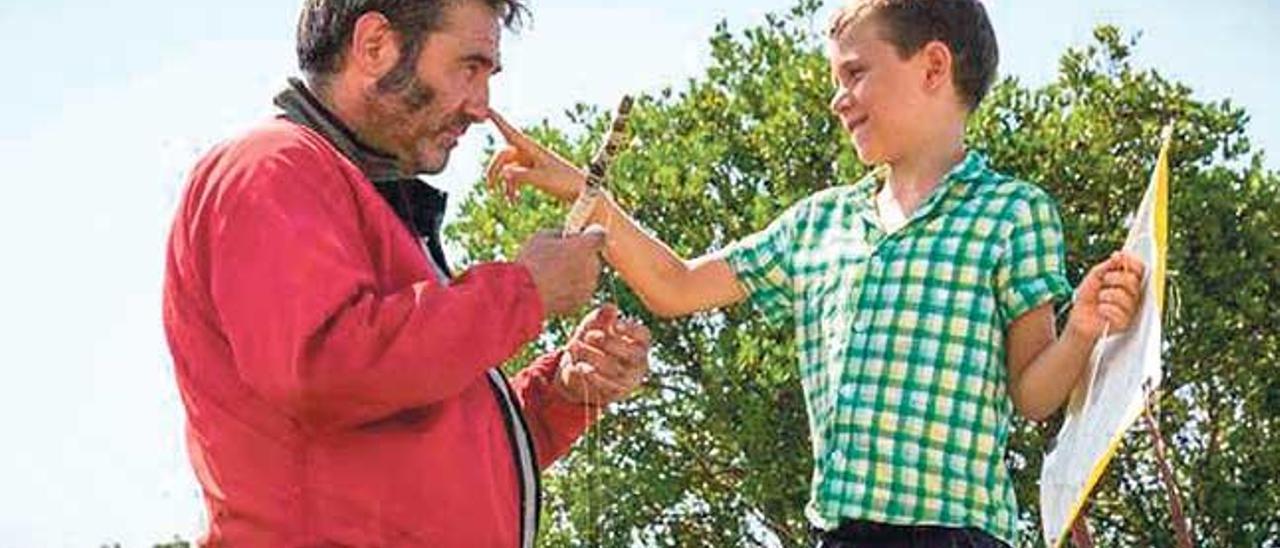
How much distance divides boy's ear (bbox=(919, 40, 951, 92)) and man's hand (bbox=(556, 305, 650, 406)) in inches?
31.7

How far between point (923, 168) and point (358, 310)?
4.74 feet

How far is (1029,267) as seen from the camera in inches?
145

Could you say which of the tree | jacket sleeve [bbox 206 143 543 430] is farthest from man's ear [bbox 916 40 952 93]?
the tree

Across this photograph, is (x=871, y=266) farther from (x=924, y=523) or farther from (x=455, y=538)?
(x=455, y=538)

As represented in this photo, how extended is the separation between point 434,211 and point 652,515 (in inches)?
456

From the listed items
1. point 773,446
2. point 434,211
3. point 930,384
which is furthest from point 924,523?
point 773,446

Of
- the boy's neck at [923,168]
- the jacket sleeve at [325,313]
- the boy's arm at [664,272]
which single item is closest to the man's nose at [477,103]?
the jacket sleeve at [325,313]

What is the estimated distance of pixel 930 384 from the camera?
12.0 ft

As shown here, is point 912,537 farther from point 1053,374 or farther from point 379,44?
point 379,44

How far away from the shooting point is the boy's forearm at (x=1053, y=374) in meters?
3.60

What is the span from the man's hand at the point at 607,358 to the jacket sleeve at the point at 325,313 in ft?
1.66

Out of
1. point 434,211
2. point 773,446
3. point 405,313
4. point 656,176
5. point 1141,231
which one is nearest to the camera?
point 405,313

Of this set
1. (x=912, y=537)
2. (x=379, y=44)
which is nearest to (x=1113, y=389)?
(x=912, y=537)

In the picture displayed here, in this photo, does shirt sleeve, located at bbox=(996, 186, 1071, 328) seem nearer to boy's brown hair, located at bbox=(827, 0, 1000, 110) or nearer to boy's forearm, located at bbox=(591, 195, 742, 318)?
boy's brown hair, located at bbox=(827, 0, 1000, 110)
